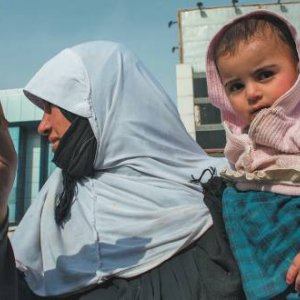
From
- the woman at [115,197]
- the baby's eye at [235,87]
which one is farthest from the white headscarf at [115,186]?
the baby's eye at [235,87]

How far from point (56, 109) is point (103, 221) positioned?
0.97 ft

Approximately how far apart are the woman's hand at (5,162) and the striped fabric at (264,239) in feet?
1.30

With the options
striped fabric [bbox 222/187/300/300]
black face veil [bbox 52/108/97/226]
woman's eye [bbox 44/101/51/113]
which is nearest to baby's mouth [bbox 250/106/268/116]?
striped fabric [bbox 222/187/300/300]

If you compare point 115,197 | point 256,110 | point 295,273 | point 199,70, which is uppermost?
point 199,70

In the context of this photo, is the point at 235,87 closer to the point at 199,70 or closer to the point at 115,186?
the point at 115,186

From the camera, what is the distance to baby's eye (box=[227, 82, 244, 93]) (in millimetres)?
929

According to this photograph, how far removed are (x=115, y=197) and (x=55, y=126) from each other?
0.22 m

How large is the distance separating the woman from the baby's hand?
0.42 feet

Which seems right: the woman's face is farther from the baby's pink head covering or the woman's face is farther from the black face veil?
the baby's pink head covering

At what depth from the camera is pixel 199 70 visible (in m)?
11.5

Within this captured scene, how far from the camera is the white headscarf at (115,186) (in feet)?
3.31

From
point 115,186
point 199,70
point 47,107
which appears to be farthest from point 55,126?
point 199,70

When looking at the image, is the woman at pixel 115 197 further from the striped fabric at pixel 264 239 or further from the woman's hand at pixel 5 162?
the woman's hand at pixel 5 162

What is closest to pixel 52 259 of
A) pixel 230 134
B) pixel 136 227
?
pixel 136 227
